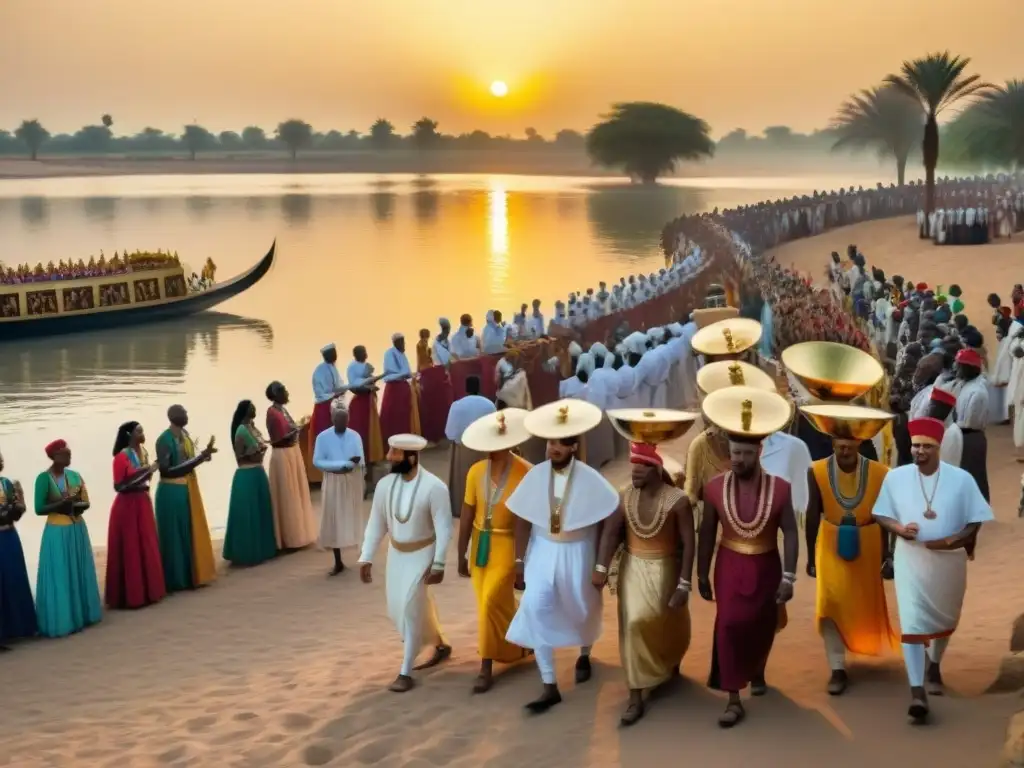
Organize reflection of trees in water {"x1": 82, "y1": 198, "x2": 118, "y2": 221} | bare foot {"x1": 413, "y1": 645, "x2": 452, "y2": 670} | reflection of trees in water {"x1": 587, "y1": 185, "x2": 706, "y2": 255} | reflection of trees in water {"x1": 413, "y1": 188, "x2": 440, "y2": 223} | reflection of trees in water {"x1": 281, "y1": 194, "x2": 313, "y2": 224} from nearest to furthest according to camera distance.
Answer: bare foot {"x1": 413, "y1": 645, "x2": 452, "y2": 670} < reflection of trees in water {"x1": 587, "y1": 185, "x2": 706, "y2": 255} < reflection of trees in water {"x1": 413, "y1": 188, "x2": 440, "y2": 223} < reflection of trees in water {"x1": 281, "y1": 194, "x2": 313, "y2": 224} < reflection of trees in water {"x1": 82, "y1": 198, "x2": 118, "y2": 221}

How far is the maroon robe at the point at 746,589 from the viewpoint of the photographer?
16.9 ft

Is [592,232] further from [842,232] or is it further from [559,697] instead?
[559,697]

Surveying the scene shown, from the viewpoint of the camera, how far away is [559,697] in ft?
18.5

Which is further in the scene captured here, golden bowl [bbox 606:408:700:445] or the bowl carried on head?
the bowl carried on head

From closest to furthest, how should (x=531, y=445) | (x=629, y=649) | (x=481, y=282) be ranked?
(x=629, y=649)
(x=531, y=445)
(x=481, y=282)

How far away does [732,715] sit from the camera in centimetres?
512

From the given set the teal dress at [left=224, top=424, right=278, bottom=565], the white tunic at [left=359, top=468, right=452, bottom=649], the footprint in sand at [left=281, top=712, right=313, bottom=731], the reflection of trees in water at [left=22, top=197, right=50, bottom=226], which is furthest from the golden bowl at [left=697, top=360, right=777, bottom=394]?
the reflection of trees in water at [left=22, top=197, right=50, bottom=226]

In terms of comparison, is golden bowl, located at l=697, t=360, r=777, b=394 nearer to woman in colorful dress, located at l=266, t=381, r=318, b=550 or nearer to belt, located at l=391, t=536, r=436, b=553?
belt, located at l=391, t=536, r=436, b=553

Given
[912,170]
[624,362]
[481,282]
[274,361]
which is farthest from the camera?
[912,170]

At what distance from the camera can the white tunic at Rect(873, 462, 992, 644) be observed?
5.10 metres

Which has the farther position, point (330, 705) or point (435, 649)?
point (435, 649)

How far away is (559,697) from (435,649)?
114 centimetres

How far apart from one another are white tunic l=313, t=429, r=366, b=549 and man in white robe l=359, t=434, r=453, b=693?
2.61 meters

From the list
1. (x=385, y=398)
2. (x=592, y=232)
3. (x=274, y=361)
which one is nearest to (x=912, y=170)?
(x=592, y=232)
